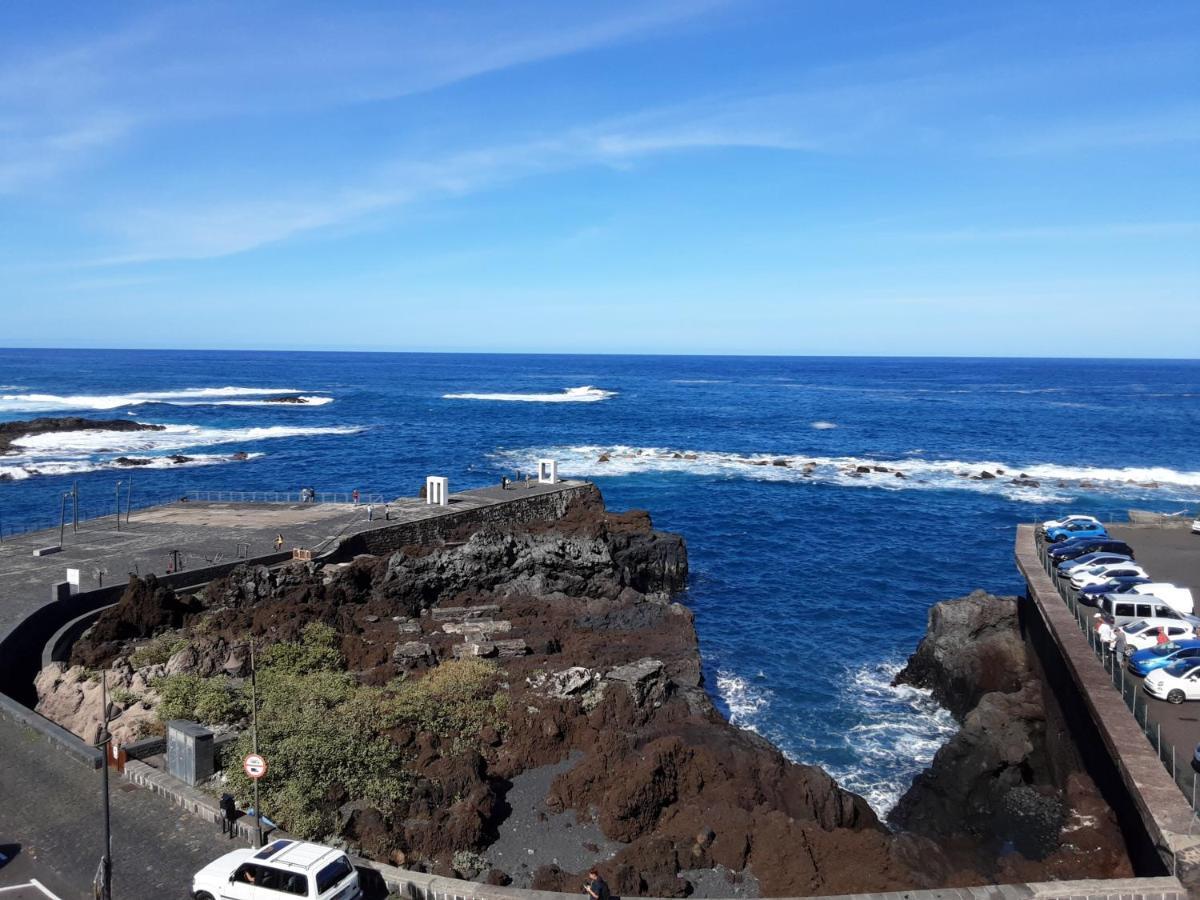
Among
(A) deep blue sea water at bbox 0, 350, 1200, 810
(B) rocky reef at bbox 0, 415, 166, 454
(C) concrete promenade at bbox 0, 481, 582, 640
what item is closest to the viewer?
(C) concrete promenade at bbox 0, 481, 582, 640

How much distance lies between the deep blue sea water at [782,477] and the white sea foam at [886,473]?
0.39m

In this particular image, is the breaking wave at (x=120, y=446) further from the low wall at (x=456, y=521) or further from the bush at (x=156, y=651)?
the bush at (x=156, y=651)

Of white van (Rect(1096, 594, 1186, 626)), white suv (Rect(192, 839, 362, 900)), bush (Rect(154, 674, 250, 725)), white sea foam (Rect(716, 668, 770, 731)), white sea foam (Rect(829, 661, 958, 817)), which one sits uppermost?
white van (Rect(1096, 594, 1186, 626))

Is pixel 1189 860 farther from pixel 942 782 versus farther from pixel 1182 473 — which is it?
pixel 1182 473

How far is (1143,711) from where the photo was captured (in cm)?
1980

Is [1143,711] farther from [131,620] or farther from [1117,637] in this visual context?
[131,620]

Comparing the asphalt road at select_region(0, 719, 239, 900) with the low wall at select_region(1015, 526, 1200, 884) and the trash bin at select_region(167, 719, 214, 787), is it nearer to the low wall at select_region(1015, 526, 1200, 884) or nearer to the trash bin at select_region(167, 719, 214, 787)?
the trash bin at select_region(167, 719, 214, 787)

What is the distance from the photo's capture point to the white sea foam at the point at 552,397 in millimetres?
150125

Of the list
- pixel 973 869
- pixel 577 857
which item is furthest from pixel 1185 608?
pixel 577 857

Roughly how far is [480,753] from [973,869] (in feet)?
36.3

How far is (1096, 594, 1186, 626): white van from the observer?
81.8 feet

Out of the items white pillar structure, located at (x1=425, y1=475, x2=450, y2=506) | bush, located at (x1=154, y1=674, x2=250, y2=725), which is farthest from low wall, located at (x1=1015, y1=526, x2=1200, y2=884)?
white pillar structure, located at (x1=425, y1=475, x2=450, y2=506)

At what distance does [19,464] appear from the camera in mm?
73375

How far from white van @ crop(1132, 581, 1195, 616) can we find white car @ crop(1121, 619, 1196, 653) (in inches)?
95.0
